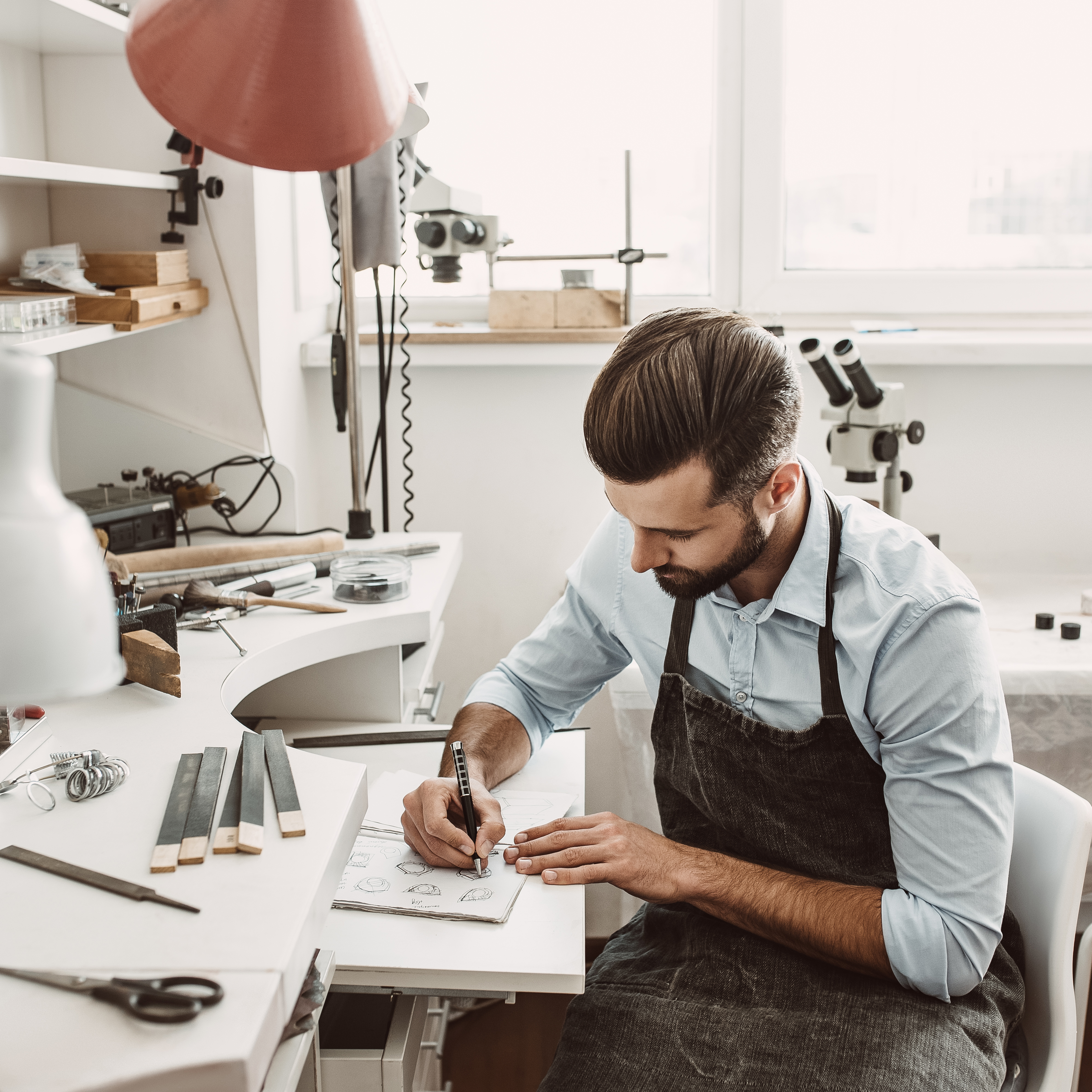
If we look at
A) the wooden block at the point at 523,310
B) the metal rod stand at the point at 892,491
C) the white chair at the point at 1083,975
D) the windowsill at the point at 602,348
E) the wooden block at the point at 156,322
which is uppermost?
the wooden block at the point at 523,310

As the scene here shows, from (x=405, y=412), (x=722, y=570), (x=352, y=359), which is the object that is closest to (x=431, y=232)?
(x=352, y=359)

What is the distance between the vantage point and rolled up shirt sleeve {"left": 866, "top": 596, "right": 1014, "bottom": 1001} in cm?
108

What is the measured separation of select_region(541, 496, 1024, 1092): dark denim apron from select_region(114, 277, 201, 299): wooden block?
970mm

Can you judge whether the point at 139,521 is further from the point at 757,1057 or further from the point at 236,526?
the point at 757,1057

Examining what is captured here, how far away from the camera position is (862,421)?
2.07 meters

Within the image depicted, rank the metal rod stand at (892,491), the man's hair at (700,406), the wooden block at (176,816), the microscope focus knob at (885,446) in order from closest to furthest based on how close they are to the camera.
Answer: the wooden block at (176,816)
the man's hair at (700,406)
the microscope focus knob at (885,446)
the metal rod stand at (892,491)

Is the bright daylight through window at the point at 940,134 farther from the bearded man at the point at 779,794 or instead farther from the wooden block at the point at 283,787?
the wooden block at the point at 283,787

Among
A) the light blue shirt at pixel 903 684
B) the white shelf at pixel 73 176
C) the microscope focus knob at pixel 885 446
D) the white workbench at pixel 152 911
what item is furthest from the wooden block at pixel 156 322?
the microscope focus knob at pixel 885 446

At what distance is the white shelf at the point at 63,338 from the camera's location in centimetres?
138

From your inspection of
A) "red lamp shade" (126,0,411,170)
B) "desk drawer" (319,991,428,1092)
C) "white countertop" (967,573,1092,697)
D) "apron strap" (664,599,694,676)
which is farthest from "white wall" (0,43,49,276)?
"white countertop" (967,573,1092,697)

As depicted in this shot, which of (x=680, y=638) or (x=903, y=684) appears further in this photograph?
(x=680, y=638)

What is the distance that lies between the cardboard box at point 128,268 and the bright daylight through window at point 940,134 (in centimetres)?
146

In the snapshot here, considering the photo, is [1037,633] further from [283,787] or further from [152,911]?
[152,911]

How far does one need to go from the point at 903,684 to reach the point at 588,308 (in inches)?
56.3
